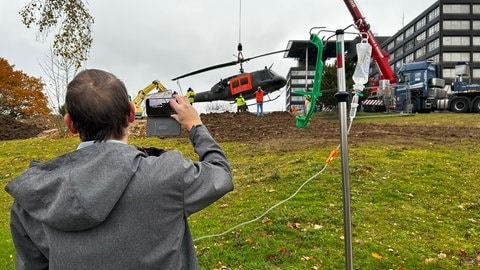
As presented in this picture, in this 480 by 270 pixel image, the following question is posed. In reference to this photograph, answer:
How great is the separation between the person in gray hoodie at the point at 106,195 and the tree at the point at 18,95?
36.5 meters

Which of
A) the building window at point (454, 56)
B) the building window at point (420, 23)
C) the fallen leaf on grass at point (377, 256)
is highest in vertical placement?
the building window at point (420, 23)

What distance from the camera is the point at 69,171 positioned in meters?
1.37

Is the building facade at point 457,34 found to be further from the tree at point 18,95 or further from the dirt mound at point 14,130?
the dirt mound at point 14,130

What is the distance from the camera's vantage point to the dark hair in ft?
4.70

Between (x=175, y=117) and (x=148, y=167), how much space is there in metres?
0.45

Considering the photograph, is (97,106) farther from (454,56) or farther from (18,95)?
(454,56)

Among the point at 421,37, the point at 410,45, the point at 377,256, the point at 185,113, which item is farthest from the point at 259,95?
the point at 410,45

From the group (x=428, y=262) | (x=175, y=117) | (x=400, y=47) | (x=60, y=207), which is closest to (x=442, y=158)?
(x=428, y=262)

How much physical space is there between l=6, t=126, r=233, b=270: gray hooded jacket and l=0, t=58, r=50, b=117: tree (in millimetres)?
36560

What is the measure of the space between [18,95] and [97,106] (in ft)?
126

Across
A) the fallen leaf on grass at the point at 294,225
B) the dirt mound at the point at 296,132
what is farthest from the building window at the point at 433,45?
the fallen leaf on grass at the point at 294,225

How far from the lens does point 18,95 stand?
3516 cm

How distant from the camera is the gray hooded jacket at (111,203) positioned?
1341mm

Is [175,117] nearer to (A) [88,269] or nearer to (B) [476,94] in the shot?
(A) [88,269]
